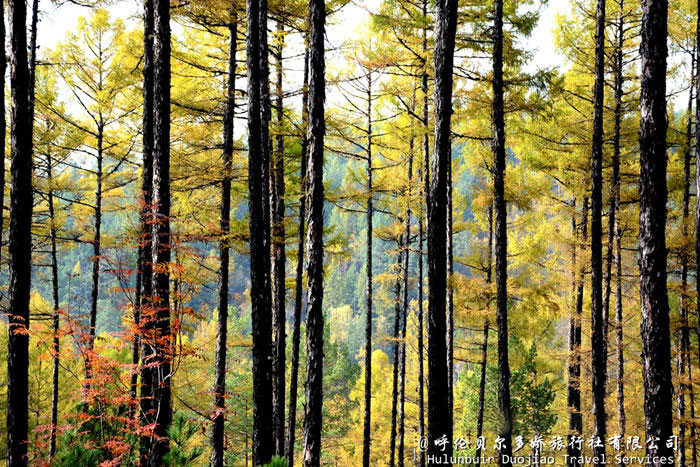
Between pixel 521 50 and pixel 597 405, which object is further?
pixel 597 405

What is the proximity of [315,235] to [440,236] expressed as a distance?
5.88 feet

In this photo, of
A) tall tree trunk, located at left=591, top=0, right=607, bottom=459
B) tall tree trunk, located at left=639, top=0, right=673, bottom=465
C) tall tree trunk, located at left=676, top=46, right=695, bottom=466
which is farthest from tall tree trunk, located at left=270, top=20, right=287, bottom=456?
tall tree trunk, located at left=676, top=46, right=695, bottom=466

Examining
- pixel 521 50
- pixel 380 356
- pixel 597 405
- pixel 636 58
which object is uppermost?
pixel 636 58

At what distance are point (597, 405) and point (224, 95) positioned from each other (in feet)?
33.0

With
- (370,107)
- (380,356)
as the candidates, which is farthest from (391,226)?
(380,356)

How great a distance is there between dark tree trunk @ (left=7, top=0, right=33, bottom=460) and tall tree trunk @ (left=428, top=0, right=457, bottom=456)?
5213mm

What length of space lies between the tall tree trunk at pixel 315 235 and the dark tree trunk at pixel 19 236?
362 cm

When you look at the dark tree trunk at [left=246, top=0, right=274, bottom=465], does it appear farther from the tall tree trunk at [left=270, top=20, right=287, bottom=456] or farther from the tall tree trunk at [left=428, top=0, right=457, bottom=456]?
the tall tree trunk at [left=428, top=0, right=457, bottom=456]

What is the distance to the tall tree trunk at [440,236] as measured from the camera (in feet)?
21.1

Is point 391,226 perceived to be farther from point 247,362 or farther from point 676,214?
point 247,362

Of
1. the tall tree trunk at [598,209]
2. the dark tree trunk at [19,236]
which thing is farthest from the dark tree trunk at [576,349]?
the dark tree trunk at [19,236]

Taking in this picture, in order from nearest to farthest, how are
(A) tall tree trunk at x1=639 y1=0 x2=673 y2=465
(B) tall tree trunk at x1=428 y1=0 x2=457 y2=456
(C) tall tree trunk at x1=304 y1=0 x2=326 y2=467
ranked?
(A) tall tree trunk at x1=639 y1=0 x2=673 y2=465
(B) tall tree trunk at x1=428 y1=0 x2=457 y2=456
(C) tall tree trunk at x1=304 y1=0 x2=326 y2=467

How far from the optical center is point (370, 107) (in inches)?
522

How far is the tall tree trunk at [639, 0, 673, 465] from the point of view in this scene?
572 cm
